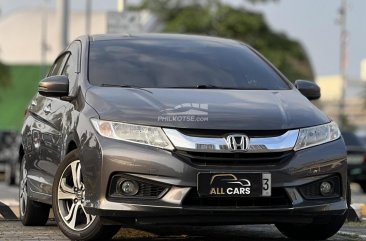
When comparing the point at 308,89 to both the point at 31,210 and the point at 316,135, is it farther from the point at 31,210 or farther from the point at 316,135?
the point at 31,210

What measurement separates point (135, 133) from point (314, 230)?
5.92 ft

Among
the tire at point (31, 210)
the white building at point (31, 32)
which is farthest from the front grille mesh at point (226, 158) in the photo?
the white building at point (31, 32)

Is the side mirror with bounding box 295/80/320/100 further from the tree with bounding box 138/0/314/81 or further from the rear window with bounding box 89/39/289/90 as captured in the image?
the tree with bounding box 138/0/314/81

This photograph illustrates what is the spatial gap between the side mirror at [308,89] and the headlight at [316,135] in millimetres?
856

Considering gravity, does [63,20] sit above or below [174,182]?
below

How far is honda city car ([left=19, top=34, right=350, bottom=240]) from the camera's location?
6.74 meters

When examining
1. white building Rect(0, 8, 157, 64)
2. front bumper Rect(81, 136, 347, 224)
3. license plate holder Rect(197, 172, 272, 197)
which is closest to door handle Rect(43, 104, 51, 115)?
front bumper Rect(81, 136, 347, 224)

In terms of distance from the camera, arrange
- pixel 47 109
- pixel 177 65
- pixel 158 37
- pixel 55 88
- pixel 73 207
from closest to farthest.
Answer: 1. pixel 73 207
2. pixel 55 88
3. pixel 177 65
4. pixel 47 109
5. pixel 158 37

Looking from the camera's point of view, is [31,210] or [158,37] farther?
[31,210]

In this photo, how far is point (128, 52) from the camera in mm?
8273

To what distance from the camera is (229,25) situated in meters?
54.8

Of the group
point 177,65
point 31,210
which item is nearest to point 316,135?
point 177,65

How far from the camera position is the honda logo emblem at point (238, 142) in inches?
266

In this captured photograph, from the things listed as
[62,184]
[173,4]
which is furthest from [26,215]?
[173,4]
